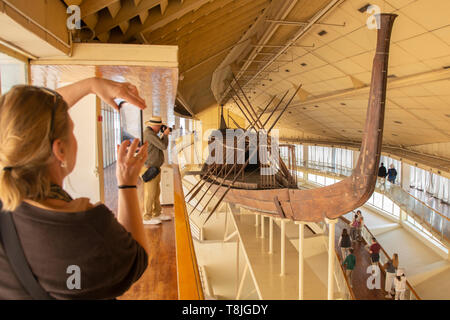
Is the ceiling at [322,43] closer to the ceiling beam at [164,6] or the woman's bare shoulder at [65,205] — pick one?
the ceiling beam at [164,6]

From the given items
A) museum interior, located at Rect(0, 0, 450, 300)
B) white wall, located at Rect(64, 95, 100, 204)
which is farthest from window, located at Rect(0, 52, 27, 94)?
white wall, located at Rect(64, 95, 100, 204)

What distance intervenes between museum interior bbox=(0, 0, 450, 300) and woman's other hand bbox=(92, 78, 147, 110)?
0.47ft

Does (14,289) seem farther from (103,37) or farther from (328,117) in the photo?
(328,117)

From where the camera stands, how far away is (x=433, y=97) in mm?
6793

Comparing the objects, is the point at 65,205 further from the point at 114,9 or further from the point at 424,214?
the point at 424,214

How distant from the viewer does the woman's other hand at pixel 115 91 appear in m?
1.00

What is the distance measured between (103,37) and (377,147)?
254cm

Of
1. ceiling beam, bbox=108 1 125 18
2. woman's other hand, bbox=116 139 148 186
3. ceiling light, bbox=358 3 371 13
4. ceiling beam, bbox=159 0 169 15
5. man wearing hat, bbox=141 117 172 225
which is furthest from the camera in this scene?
ceiling light, bbox=358 3 371 13

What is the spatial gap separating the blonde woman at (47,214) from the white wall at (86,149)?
9.88ft

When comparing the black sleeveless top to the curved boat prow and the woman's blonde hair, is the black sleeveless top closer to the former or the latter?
the woman's blonde hair

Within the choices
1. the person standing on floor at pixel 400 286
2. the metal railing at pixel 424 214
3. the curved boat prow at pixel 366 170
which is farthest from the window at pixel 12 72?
the metal railing at pixel 424 214

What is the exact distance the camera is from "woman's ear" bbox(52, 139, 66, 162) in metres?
0.68

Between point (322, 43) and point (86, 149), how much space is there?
5758 millimetres

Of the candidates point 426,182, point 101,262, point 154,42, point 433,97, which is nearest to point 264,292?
point 154,42
